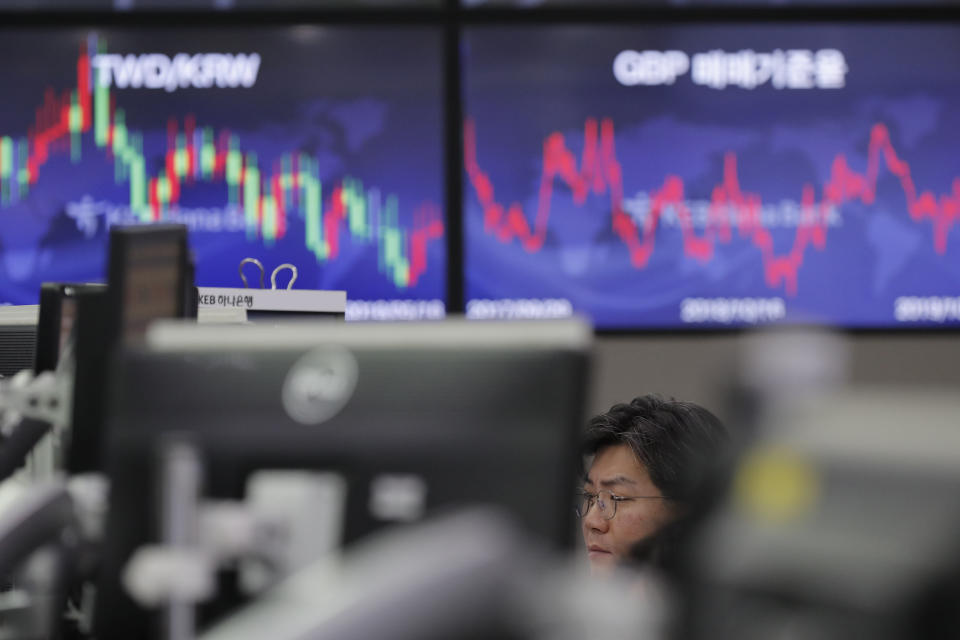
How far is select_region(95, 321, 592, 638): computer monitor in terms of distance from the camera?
71 centimetres

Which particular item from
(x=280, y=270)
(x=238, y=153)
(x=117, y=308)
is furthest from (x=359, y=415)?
(x=238, y=153)

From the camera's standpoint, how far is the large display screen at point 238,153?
3217 mm

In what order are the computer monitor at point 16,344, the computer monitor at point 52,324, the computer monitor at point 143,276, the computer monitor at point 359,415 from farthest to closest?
the computer monitor at point 16,344, the computer monitor at point 52,324, the computer monitor at point 143,276, the computer monitor at point 359,415

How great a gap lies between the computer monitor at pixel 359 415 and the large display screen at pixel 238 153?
7.99ft

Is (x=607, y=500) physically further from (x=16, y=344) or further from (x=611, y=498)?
(x=16, y=344)

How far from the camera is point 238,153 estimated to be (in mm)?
3242

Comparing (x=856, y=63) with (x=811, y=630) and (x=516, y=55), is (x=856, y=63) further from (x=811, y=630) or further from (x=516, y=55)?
(x=811, y=630)

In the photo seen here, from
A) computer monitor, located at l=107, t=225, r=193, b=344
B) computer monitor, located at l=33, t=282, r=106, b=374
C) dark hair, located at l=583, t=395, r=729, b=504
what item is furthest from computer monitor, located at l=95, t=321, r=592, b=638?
dark hair, located at l=583, t=395, r=729, b=504

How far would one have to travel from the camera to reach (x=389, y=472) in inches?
28.6

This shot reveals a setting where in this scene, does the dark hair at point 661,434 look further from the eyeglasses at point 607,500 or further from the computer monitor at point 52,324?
the computer monitor at point 52,324

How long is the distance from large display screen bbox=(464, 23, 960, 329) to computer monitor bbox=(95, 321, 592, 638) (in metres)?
2.45

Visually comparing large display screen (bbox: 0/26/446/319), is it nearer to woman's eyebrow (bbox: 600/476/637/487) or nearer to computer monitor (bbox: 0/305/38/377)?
woman's eyebrow (bbox: 600/476/637/487)

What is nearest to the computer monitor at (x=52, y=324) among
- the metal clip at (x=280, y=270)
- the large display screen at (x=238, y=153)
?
the metal clip at (x=280, y=270)

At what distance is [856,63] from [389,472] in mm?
2881
